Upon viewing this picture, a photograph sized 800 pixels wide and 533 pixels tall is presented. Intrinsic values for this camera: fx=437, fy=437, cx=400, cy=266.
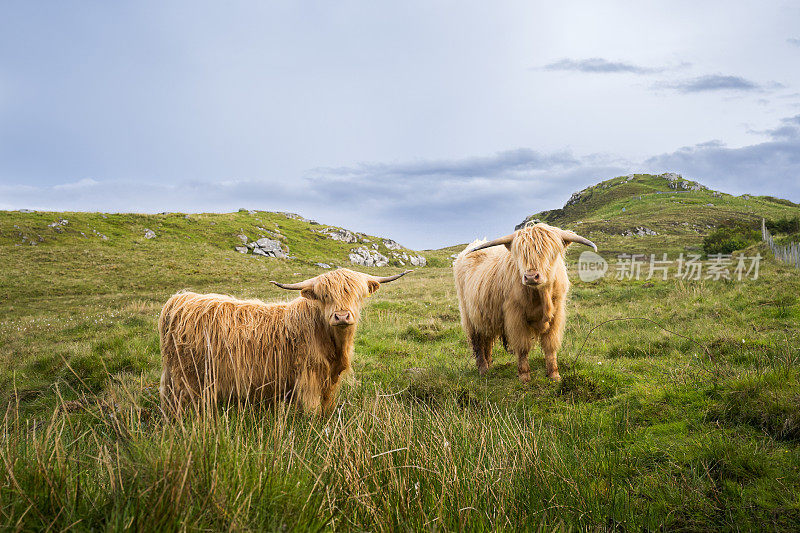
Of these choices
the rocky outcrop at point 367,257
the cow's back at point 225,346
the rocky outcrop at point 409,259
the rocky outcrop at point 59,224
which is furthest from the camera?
the rocky outcrop at point 409,259

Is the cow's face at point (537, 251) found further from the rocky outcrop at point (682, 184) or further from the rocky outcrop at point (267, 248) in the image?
the rocky outcrop at point (682, 184)

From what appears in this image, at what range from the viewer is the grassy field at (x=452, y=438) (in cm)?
187

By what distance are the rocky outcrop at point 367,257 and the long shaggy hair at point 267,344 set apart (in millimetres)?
59533

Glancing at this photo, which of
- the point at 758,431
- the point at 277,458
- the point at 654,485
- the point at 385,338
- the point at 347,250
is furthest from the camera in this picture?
the point at 347,250

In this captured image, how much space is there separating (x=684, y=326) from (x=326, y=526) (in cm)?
863

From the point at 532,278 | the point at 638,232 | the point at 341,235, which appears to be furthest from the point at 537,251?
the point at 341,235

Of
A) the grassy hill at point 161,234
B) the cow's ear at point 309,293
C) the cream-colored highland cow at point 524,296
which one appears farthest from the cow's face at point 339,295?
the grassy hill at point 161,234

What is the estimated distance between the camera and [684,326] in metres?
8.33

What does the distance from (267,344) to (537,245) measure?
3345 millimetres

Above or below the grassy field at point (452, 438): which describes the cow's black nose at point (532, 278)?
above

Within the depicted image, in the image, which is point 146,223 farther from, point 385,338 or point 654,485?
point 654,485

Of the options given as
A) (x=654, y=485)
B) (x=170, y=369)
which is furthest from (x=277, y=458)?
(x=170, y=369)

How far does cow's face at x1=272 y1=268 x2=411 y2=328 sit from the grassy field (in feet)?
2.62

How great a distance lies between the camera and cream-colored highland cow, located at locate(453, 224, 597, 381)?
5.35 metres
